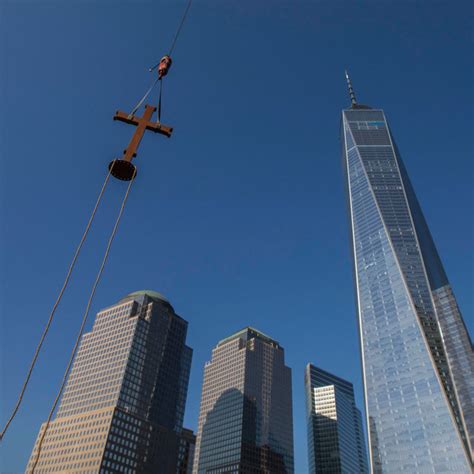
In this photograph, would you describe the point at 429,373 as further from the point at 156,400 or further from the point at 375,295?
the point at 156,400

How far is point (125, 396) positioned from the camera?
5768 inches

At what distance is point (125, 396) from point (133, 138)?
5549 inches

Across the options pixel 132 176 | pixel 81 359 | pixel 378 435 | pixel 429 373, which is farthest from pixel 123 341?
pixel 132 176

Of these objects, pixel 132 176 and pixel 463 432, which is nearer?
pixel 132 176

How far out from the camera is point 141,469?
13775 cm

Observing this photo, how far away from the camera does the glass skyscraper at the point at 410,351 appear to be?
139875 mm

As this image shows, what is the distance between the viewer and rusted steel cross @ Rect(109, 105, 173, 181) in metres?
19.6

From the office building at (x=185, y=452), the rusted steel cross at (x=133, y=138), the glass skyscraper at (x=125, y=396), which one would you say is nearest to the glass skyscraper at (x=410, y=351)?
→ the office building at (x=185, y=452)

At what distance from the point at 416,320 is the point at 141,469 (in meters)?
103

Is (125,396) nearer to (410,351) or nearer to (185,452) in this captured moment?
(185,452)

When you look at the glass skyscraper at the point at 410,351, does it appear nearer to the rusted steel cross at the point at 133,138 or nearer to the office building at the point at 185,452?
the office building at the point at 185,452

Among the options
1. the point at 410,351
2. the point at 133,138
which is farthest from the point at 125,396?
the point at 133,138

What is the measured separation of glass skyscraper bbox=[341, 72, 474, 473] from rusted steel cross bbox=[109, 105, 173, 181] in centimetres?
14376

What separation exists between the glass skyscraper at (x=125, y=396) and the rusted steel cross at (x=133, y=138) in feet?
422
